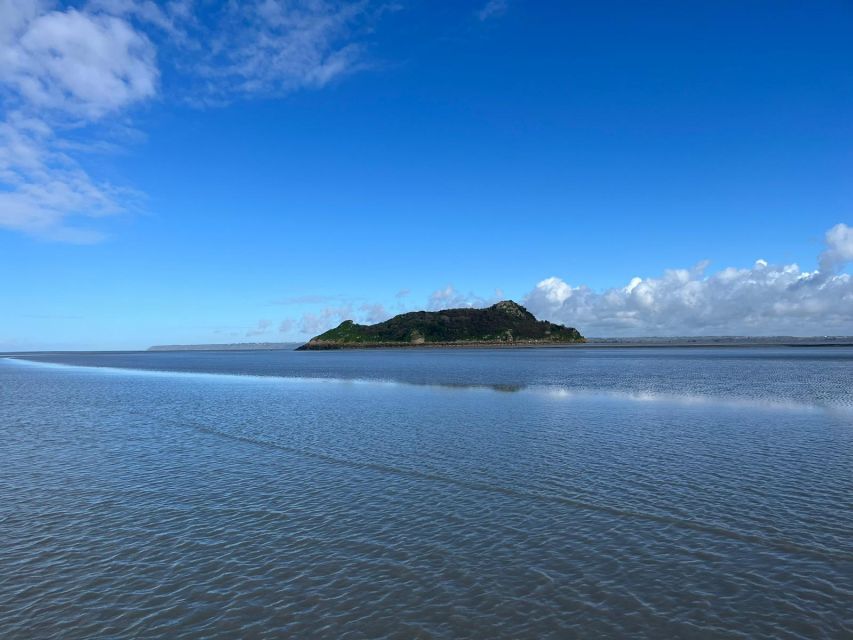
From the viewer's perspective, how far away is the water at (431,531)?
42.3 feet

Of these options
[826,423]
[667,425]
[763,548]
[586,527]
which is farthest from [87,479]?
[826,423]

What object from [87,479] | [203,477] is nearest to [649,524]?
[203,477]

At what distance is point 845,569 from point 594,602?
787 cm

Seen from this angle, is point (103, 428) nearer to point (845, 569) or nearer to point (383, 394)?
point (383, 394)

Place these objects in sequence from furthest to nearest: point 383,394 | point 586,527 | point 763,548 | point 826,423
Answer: point 383,394
point 826,423
point 586,527
point 763,548

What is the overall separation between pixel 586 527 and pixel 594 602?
17.3 ft

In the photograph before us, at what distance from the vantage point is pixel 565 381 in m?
78.2

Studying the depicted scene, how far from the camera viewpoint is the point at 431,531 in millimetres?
18281

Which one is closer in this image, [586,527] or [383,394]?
[586,527]

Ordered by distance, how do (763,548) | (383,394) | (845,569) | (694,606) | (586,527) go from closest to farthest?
(694,606) → (845,569) → (763,548) → (586,527) → (383,394)

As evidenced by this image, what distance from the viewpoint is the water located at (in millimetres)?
12883

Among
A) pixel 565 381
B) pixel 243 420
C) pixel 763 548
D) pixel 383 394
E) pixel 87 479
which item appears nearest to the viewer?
pixel 763 548

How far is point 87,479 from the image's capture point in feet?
82.4

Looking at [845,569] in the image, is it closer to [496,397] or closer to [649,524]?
[649,524]
